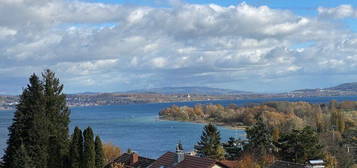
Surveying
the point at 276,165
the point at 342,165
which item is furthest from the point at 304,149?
the point at 276,165

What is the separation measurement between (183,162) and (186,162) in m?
0.30

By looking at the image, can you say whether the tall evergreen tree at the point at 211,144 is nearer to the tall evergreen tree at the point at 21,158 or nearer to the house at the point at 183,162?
the house at the point at 183,162

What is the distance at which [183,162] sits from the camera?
37438 mm

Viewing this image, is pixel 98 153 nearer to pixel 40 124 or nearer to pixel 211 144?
pixel 40 124

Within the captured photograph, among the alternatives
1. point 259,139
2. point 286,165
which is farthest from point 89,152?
point 259,139

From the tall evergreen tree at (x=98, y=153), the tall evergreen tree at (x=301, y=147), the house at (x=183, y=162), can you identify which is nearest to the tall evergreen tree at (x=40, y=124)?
the tall evergreen tree at (x=98, y=153)

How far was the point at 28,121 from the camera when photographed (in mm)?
33438

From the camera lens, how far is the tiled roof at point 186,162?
34.9 meters

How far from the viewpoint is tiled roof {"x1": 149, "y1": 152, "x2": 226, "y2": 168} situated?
34.9 metres

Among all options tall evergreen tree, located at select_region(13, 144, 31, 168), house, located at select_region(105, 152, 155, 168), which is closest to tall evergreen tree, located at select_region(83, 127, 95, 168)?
tall evergreen tree, located at select_region(13, 144, 31, 168)

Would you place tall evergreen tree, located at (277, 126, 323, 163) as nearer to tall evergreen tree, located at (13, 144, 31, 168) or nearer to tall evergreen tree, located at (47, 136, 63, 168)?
tall evergreen tree, located at (47, 136, 63, 168)

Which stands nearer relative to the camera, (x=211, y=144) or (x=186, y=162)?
(x=186, y=162)

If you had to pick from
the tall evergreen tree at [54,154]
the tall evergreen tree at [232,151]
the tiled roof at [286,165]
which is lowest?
the tall evergreen tree at [232,151]

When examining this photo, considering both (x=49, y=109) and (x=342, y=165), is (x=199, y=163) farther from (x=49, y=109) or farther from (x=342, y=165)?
(x=342, y=165)
